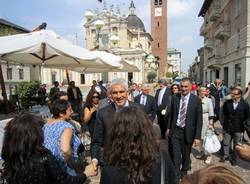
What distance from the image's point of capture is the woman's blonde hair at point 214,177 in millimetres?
1324

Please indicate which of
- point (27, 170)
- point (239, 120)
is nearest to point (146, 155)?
point (27, 170)

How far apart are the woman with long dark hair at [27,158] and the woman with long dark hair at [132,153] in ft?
1.55

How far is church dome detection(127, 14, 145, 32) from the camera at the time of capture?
363 feet

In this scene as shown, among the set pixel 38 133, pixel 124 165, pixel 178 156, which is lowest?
pixel 178 156

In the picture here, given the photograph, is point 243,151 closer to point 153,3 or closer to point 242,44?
point 242,44

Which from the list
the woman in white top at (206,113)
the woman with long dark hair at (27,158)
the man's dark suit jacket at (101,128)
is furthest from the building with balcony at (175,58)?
the woman with long dark hair at (27,158)

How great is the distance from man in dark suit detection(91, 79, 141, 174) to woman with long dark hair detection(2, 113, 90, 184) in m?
0.97

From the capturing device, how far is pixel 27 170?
2.36 meters

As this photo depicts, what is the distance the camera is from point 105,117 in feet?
12.0

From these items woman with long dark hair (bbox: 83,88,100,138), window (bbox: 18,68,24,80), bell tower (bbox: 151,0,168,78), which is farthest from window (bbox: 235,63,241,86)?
bell tower (bbox: 151,0,168,78)

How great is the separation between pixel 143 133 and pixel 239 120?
202 inches

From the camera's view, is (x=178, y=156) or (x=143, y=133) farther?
(x=178, y=156)

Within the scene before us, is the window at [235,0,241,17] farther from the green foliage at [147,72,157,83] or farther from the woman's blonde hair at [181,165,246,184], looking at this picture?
the green foliage at [147,72,157,83]

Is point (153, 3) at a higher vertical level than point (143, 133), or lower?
higher
